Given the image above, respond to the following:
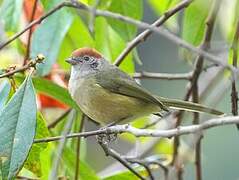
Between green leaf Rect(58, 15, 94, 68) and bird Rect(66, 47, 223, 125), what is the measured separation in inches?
4.9

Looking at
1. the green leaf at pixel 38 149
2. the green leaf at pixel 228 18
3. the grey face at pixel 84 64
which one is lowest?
the green leaf at pixel 38 149

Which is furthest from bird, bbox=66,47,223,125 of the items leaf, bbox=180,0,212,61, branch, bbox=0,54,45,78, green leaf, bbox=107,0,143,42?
branch, bbox=0,54,45,78

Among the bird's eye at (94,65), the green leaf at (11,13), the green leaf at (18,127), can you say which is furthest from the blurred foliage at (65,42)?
the green leaf at (18,127)

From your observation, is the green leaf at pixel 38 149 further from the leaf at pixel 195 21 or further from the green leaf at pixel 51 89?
the leaf at pixel 195 21

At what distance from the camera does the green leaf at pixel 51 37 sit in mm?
3527

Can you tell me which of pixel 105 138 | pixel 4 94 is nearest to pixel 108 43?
pixel 105 138

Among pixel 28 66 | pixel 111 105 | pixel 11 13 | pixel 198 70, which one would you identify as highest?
pixel 11 13

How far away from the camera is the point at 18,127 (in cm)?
248

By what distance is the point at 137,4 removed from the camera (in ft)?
11.1

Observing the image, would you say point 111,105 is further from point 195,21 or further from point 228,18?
point 228,18

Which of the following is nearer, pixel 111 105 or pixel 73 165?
pixel 73 165

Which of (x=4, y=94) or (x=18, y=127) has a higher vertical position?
(x=4, y=94)

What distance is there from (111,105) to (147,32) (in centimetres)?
48

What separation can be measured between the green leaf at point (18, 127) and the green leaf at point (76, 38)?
1.29 m
